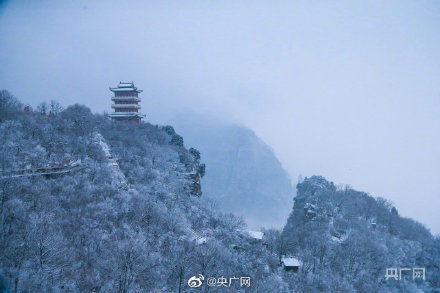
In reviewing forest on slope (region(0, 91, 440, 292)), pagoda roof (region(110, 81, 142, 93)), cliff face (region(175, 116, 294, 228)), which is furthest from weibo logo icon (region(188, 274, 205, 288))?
cliff face (region(175, 116, 294, 228))

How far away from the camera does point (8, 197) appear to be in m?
18.0

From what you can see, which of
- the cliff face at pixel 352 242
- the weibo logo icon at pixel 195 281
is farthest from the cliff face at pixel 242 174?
the weibo logo icon at pixel 195 281

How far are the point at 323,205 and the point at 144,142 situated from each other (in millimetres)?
31966

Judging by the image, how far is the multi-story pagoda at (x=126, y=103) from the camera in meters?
48.6

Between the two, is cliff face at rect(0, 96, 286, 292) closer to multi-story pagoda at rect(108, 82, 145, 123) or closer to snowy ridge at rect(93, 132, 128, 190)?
snowy ridge at rect(93, 132, 128, 190)

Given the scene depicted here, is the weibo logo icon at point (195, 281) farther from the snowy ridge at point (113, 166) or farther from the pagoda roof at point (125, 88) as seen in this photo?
the pagoda roof at point (125, 88)

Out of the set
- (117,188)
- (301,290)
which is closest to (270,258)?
(301,290)

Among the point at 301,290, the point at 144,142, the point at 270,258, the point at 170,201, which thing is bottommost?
the point at 301,290

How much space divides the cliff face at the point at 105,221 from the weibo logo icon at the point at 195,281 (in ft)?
1.52

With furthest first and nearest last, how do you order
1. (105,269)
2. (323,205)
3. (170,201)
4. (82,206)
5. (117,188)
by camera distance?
(323,205) → (170,201) → (117,188) → (82,206) → (105,269)

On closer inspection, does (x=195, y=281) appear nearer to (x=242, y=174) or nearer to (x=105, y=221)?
(x=105, y=221)

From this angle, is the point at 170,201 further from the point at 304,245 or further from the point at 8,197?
the point at 304,245

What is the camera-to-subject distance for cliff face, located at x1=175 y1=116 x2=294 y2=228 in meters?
134

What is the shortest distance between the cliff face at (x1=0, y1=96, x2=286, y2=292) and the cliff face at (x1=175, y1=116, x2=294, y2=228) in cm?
8805
